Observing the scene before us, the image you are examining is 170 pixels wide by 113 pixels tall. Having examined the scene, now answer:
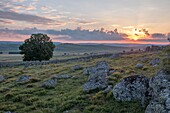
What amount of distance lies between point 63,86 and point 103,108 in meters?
12.8

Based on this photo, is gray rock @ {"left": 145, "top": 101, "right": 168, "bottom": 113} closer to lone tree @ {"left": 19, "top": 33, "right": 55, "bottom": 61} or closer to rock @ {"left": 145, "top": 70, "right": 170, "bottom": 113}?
rock @ {"left": 145, "top": 70, "right": 170, "bottom": 113}

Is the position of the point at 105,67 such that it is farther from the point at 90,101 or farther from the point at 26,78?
the point at 90,101

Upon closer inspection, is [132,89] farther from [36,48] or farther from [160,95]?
[36,48]

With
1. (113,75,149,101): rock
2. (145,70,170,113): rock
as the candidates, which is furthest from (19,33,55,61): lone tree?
(145,70,170,113): rock

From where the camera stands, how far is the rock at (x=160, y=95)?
15.6 m

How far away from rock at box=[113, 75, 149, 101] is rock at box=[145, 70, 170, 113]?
3.10 m

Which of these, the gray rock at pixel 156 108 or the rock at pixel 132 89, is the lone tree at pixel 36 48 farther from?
the gray rock at pixel 156 108

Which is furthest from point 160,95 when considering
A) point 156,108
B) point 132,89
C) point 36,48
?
point 36,48

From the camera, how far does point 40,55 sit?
9550 cm

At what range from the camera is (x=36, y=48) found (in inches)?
3725

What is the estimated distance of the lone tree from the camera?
94.2m

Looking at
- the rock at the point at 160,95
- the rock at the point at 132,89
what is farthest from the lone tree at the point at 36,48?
the rock at the point at 160,95

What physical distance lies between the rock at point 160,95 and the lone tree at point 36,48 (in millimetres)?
80062

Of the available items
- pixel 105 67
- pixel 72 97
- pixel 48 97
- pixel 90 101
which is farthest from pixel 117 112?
pixel 105 67
